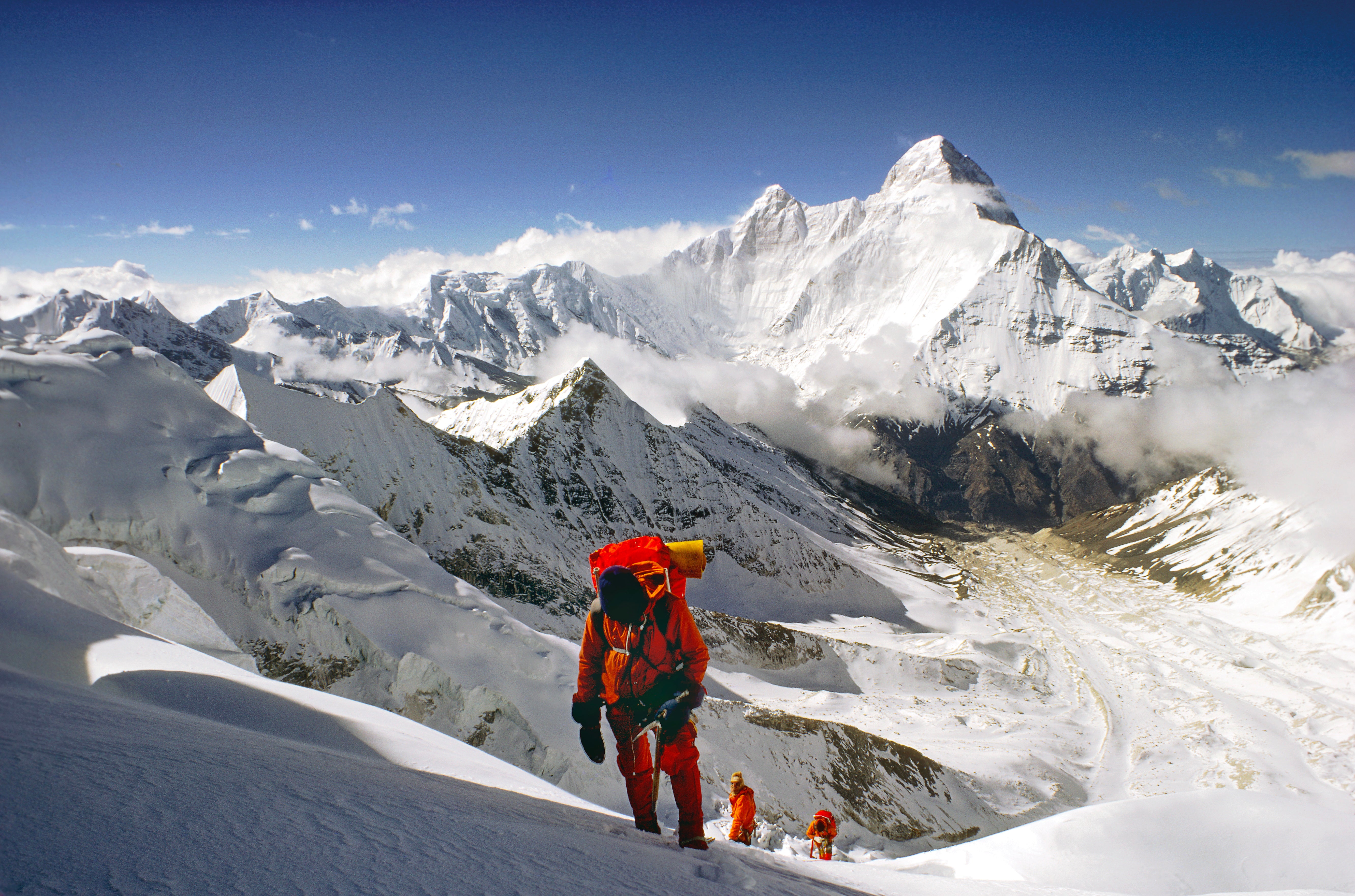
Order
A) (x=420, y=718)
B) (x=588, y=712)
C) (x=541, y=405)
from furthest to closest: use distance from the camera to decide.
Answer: (x=541, y=405) < (x=420, y=718) < (x=588, y=712)

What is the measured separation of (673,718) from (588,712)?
3.35 ft

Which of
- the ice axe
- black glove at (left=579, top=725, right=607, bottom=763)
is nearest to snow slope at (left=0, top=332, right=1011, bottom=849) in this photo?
the ice axe

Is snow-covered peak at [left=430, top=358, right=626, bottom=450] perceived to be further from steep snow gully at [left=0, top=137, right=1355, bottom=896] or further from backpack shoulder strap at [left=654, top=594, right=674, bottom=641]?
backpack shoulder strap at [left=654, top=594, right=674, bottom=641]

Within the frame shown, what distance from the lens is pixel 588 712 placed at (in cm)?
675

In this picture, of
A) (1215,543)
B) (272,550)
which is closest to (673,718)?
(272,550)

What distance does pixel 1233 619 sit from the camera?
325ft

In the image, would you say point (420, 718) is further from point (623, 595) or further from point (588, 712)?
point (623, 595)

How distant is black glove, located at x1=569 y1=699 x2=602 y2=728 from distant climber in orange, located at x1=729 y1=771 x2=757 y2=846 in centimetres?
757

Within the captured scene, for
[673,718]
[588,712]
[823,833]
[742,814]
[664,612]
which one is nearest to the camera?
[673,718]

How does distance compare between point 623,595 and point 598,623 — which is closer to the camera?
point 623,595

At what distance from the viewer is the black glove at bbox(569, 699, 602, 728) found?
6.73 meters

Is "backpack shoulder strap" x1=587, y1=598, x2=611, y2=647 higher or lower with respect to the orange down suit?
higher

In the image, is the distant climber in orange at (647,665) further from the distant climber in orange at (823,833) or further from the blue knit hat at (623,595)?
the distant climber in orange at (823,833)

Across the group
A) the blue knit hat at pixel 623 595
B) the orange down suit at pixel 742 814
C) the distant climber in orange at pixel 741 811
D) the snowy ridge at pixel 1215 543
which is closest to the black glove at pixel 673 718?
the blue knit hat at pixel 623 595
